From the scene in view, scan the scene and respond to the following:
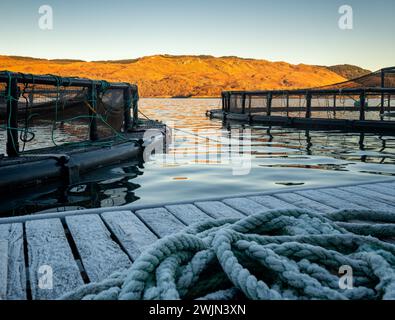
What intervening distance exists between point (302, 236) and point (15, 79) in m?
5.56

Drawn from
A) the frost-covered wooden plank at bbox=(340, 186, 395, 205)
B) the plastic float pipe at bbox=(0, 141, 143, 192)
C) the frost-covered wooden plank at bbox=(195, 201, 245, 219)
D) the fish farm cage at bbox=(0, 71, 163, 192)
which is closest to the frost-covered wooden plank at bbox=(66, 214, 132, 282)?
the frost-covered wooden plank at bbox=(195, 201, 245, 219)

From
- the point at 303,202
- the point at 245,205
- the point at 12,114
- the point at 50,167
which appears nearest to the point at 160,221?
the point at 245,205

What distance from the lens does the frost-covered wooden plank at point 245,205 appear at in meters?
3.38

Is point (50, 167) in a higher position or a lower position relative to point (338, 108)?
lower

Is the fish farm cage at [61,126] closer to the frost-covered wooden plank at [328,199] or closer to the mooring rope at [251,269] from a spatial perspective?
the frost-covered wooden plank at [328,199]

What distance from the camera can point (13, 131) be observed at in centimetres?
640

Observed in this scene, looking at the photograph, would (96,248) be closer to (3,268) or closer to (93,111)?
(3,268)

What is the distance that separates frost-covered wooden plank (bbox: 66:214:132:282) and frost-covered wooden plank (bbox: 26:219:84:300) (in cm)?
7

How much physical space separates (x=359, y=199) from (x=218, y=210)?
1.40 m

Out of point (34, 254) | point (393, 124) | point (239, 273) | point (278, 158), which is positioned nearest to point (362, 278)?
point (239, 273)

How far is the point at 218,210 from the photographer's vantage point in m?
3.38

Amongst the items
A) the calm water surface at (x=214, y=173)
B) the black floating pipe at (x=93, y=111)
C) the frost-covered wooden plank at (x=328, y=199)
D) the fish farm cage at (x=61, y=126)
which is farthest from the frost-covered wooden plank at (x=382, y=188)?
the black floating pipe at (x=93, y=111)

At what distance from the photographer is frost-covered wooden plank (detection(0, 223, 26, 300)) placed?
76.8 inches

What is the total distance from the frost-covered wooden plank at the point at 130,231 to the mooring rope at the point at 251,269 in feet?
1.54
